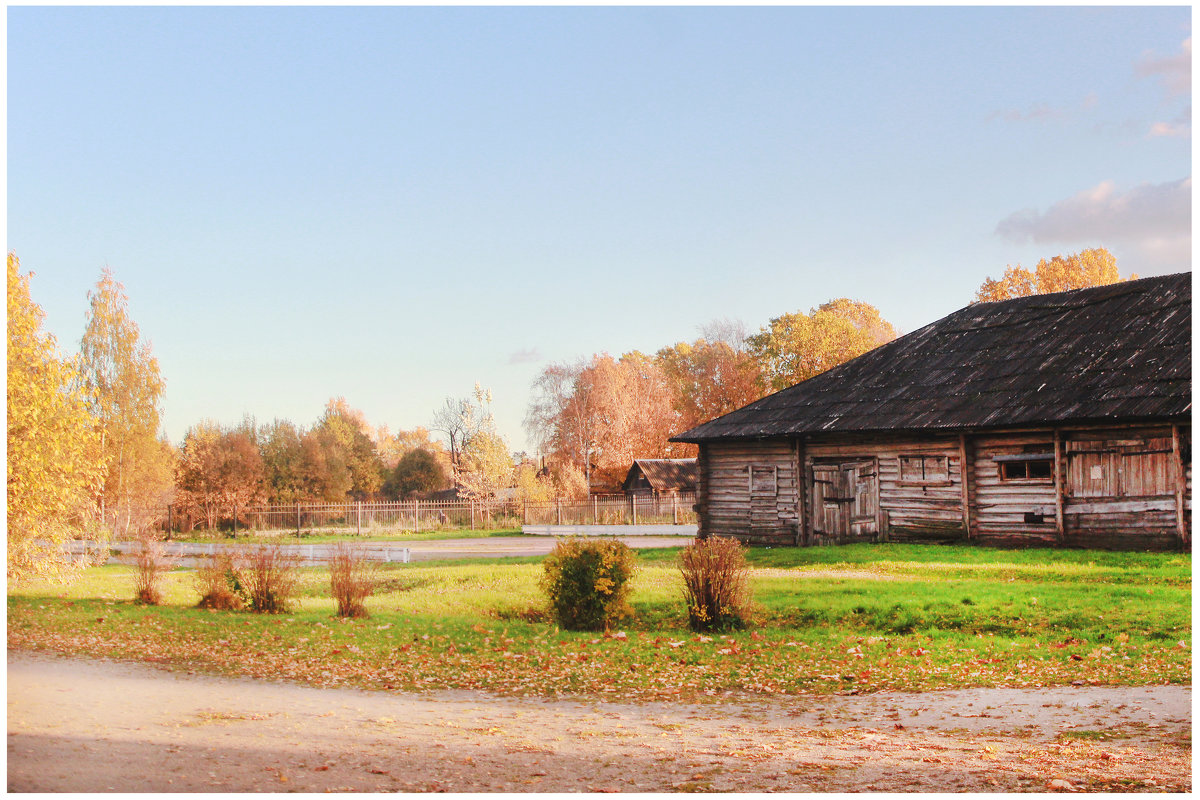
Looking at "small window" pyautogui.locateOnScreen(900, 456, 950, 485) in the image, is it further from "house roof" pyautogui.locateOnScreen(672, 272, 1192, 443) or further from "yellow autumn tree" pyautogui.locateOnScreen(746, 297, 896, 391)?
"yellow autumn tree" pyautogui.locateOnScreen(746, 297, 896, 391)

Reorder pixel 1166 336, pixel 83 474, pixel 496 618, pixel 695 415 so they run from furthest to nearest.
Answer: pixel 695 415 → pixel 1166 336 → pixel 496 618 → pixel 83 474

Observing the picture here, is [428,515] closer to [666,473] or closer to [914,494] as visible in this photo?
[666,473]

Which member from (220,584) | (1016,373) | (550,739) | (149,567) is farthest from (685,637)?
(1016,373)

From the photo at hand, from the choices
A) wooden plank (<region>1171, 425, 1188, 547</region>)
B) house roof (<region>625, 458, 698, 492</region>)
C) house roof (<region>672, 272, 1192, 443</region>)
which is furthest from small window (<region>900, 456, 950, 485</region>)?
house roof (<region>625, 458, 698, 492</region>)

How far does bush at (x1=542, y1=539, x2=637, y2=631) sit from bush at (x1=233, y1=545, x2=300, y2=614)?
139 inches

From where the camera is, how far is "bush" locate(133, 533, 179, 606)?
12102 millimetres

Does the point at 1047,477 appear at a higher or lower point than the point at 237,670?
higher

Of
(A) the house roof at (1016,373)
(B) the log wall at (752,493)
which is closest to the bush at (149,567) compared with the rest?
(B) the log wall at (752,493)

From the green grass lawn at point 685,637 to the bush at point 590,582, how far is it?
0.35m

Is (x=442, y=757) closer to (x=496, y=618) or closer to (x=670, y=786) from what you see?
(x=670, y=786)

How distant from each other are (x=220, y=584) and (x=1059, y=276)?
32.6 meters

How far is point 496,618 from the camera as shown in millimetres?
14016

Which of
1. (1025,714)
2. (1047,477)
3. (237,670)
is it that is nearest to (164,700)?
(237,670)

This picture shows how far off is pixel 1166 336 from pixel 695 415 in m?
26.8
